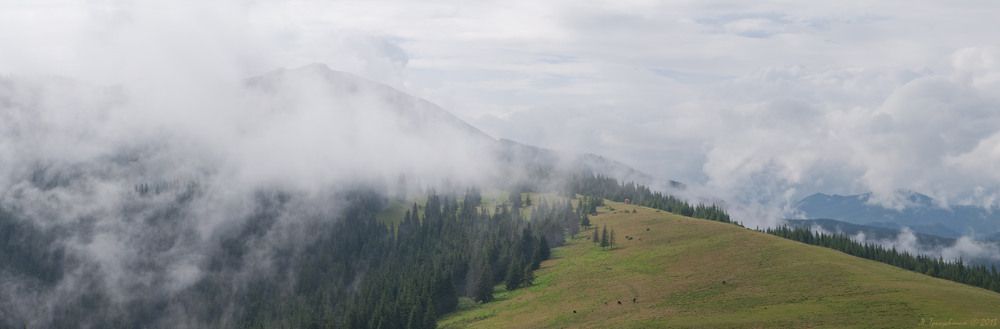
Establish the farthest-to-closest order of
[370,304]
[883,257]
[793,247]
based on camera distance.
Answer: [370,304] → [883,257] → [793,247]

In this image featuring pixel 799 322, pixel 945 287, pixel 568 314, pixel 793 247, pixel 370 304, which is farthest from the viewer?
pixel 370 304

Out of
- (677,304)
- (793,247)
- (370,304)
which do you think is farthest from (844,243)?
(370,304)

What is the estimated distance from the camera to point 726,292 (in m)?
109

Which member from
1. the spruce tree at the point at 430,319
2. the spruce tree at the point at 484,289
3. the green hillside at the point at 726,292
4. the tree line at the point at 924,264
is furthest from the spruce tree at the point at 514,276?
the tree line at the point at 924,264

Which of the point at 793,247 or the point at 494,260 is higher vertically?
the point at 793,247

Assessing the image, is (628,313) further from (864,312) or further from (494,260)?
(494,260)

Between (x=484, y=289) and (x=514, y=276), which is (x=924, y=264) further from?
(x=484, y=289)

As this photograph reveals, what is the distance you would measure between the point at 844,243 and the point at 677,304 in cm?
9652

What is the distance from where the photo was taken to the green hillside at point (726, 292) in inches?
3334

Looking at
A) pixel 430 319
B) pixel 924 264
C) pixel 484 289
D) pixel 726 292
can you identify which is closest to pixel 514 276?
pixel 484 289

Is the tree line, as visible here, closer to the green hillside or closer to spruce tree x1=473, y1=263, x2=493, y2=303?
the green hillside

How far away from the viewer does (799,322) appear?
84.8 metres

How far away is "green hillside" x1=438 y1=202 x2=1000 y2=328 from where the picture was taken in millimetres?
84688

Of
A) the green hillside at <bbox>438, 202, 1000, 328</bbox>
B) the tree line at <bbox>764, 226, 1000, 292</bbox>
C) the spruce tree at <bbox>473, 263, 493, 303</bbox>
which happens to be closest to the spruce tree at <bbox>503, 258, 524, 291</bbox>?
the green hillside at <bbox>438, 202, 1000, 328</bbox>
